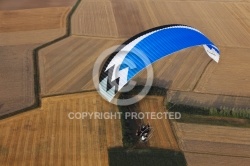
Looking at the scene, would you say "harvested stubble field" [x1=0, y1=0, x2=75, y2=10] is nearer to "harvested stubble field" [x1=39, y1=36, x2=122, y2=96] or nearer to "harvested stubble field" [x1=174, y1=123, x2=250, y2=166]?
"harvested stubble field" [x1=39, y1=36, x2=122, y2=96]

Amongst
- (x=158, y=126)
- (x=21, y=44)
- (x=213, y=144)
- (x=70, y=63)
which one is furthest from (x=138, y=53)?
(x=21, y=44)

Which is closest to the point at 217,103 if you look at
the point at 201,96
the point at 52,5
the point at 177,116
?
the point at 201,96

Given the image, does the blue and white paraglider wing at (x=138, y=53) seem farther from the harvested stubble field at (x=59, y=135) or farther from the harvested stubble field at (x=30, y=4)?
the harvested stubble field at (x=30, y=4)

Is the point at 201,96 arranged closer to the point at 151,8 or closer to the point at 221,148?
the point at 221,148

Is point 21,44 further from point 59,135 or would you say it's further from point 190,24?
point 190,24

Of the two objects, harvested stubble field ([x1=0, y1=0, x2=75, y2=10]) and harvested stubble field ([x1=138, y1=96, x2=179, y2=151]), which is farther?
harvested stubble field ([x1=0, y1=0, x2=75, y2=10])

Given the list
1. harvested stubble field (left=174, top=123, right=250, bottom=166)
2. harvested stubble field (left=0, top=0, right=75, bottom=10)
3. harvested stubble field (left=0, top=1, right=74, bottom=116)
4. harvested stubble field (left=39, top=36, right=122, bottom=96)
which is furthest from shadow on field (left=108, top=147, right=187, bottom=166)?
harvested stubble field (left=0, top=0, right=75, bottom=10)
